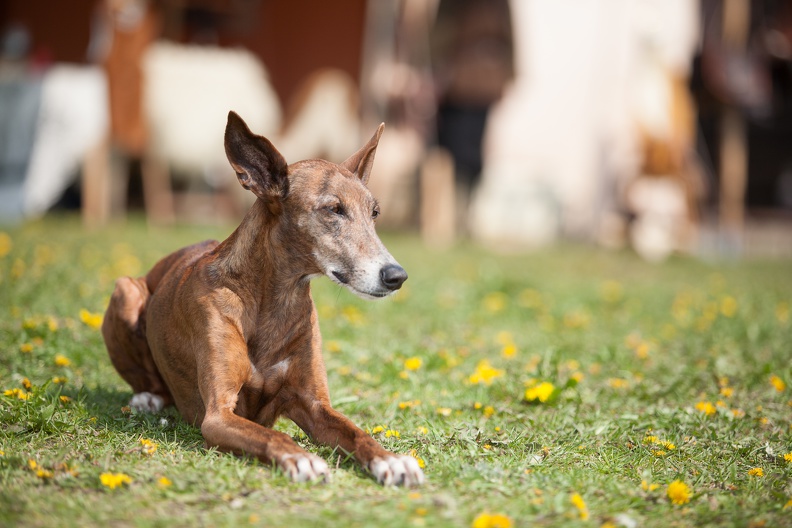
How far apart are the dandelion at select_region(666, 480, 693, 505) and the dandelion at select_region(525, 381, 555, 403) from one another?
116 cm

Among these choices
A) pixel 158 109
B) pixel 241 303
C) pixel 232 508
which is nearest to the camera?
pixel 232 508

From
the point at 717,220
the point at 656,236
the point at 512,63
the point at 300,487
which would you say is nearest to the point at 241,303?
the point at 300,487

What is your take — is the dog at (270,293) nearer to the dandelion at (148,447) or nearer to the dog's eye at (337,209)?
the dog's eye at (337,209)

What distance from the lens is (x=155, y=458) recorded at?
9.66 ft

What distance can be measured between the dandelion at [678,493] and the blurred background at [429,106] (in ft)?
24.6

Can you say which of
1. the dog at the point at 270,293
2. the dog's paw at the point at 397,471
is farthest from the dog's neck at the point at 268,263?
the dog's paw at the point at 397,471

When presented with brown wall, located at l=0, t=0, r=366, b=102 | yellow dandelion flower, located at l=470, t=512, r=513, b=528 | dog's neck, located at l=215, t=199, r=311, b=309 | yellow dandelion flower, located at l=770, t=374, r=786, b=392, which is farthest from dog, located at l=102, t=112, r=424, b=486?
brown wall, located at l=0, t=0, r=366, b=102

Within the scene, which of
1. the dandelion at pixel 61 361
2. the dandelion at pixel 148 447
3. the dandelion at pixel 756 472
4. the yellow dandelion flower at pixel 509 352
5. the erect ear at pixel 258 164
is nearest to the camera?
the dandelion at pixel 148 447

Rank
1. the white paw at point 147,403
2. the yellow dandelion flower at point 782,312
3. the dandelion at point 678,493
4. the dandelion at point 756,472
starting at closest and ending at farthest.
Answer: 1. the dandelion at point 678,493
2. the dandelion at point 756,472
3. the white paw at point 147,403
4. the yellow dandelion flower at point 782,312

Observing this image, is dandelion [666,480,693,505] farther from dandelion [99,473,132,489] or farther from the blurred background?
the blurred background

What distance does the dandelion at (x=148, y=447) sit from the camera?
2.97 m

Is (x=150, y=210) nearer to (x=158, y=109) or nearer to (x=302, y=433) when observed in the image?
(x=158, y=109)

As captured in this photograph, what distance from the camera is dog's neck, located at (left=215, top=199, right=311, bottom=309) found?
333 cm

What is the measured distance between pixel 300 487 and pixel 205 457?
17.4 inches
